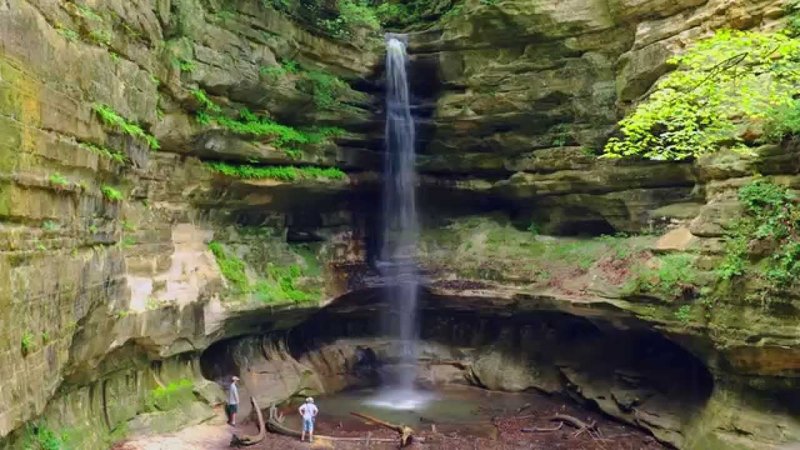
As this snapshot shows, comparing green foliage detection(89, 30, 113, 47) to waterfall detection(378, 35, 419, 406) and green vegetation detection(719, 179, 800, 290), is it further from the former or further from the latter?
green vegetation detection(719, 179, 800, 290)

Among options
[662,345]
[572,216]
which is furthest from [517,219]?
[662,345]

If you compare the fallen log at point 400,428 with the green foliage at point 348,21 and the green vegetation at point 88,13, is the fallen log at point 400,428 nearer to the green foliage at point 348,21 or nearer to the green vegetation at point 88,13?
the green vegetation at point 88,13

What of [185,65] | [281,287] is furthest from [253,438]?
[185,65]

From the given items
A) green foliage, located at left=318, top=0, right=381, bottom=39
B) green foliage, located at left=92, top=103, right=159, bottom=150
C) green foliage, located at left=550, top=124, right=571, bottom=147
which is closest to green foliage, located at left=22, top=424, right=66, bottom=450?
green foliage, located at left=92, top=103, right=159, bottom=150

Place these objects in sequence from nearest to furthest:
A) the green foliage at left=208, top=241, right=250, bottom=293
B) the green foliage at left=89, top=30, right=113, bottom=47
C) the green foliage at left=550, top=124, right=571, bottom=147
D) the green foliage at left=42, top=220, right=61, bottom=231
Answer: the green foliage at left=42, top=220, right=61, bottom=231, the green foliage at left=89, top=30, right=113, bottom=47, the green foliage at left=208, top=241, right=250, bottom=293, the green foliage at left=550, top=124, right=571, bottom=147

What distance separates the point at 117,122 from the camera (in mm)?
11438

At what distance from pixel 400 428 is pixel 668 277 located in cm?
776

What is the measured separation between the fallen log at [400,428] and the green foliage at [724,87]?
8.64 meters

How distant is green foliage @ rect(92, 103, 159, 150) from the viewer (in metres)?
10.7

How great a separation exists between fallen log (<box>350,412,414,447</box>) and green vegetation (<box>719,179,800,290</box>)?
8287 mm

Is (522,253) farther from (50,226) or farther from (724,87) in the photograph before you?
(50,226)

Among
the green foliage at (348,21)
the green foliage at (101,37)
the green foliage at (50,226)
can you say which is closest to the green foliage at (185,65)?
the green foliage at (101,37)

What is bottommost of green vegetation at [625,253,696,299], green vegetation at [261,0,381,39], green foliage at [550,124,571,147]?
green vegetation at [625,253,696,299]

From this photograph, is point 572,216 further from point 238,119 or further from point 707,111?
point 238,119
